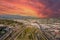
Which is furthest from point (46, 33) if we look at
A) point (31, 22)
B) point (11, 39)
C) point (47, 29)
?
point (31, 22)

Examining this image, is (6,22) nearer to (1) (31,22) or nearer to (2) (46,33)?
(1) (31,22)

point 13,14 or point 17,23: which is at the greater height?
point 13,14

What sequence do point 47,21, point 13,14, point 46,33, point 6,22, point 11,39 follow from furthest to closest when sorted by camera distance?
1. point 47,21
2. point 6,22
3. point 13,14
4. point 46,33
5. point 11,39

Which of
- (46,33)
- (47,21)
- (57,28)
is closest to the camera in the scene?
(46,33)

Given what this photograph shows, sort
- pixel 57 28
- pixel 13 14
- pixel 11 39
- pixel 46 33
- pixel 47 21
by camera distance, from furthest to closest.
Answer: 1. pixel 47 21
2. pixel 13 14
3. pixel 57 28
4. pixel 46 33
5. pixel 11 39

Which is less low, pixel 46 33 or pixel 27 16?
pixel 27 16

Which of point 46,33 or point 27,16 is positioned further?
point 27,16

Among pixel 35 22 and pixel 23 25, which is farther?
pixel 35 22

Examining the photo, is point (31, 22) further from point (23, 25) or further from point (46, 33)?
point (46, 33)

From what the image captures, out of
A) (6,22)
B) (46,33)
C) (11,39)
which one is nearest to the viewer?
(11,39)
